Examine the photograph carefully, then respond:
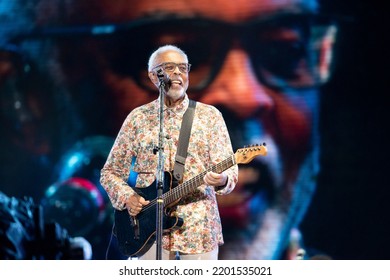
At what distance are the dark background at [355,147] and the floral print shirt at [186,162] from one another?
1.46 metres

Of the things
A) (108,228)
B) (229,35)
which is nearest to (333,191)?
(229,35)

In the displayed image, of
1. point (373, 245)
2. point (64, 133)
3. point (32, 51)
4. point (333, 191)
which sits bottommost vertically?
point (373, 245)

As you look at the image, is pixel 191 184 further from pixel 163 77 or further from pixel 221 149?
pixel 163 77

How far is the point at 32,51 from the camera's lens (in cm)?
588

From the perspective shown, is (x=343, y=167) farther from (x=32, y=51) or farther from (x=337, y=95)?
(x=32, y=51)

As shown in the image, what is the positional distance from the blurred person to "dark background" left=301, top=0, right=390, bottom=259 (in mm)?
1453

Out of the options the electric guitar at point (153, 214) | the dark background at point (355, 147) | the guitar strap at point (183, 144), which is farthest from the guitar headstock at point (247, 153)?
the dark background at point (355, 147)

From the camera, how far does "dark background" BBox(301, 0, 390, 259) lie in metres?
5.41

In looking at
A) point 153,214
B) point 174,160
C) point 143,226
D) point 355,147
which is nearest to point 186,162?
point 174,160

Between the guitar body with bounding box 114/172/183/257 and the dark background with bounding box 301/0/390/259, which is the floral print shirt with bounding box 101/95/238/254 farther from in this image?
the dark background with bounding box 301/0/390/259

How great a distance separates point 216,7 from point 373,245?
7.83 ft

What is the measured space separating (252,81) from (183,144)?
1.53 meters

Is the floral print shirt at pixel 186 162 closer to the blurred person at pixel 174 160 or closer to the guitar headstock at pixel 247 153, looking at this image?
the blurred person at pixel 174 160

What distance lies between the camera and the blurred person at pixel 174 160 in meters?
4.12
